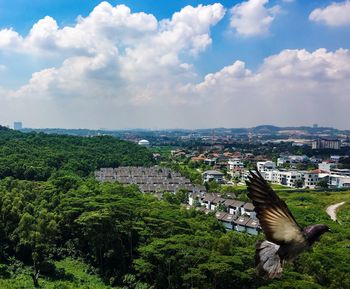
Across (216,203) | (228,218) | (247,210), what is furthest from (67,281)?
(216,203)

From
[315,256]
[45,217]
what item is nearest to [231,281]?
[315,256]

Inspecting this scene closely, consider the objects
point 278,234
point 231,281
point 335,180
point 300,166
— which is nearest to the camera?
point 278,234

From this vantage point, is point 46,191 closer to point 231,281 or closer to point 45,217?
point 45,217

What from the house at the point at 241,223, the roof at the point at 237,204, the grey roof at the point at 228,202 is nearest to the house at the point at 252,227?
the house at the point at 241,223

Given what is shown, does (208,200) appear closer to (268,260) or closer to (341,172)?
(341,172)

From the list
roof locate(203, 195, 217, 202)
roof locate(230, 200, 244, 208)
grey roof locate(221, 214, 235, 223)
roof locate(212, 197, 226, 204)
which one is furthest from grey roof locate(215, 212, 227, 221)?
roof locate(203, 195, 217, 202)

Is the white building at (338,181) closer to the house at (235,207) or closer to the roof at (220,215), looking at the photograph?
the house at (235,207)

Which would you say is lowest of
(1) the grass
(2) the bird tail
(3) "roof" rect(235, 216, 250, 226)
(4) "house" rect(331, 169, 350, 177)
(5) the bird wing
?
(1) the grass

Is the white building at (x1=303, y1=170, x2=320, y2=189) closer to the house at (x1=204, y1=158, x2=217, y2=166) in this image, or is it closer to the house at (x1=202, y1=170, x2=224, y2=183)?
the house at (x1=202, y1=170, x2=224, y2=183)
